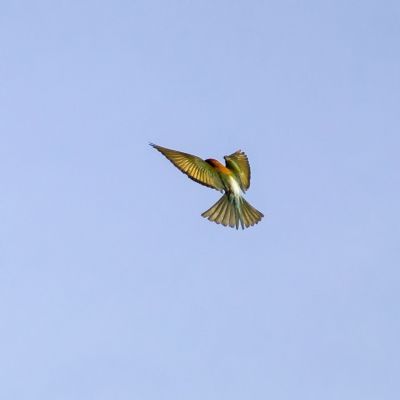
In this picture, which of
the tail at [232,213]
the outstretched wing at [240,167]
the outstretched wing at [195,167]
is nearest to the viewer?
the outstretched wing at [195,167]

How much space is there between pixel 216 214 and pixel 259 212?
131cm

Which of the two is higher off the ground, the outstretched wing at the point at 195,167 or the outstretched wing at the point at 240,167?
the outstretched wing at the point at 240,167

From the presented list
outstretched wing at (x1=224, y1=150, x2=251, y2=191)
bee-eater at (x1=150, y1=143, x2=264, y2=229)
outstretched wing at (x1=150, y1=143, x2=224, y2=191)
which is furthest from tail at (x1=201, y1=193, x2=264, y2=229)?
outstretched wing at (x1=224, y1=150, x2=251, y2=191)

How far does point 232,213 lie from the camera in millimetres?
25219

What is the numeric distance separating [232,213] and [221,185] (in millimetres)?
1033

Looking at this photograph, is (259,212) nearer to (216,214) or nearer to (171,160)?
(216,214)

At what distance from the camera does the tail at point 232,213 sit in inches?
981

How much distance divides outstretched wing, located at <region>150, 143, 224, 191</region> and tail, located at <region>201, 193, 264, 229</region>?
19.0 inches

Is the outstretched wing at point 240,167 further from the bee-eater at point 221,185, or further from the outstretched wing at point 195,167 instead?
the outstretched wing at point 195,167

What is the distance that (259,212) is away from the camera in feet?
84.1

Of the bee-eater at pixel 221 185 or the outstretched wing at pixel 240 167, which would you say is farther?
the outstretched wing at pixel 240 167

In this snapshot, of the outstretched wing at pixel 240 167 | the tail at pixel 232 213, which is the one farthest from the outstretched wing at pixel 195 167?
the outstretched wing at pixel 240 167

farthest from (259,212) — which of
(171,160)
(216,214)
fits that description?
(171,160)

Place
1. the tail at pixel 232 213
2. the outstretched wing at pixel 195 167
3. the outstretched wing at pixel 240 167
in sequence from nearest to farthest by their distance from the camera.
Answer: the outstretched wing at pixel 195 167
the tail at pixel 232 213
the outstretched wing at pixel 240 167
